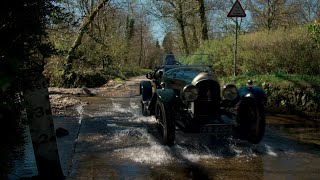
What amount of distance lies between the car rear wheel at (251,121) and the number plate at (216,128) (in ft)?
1.84

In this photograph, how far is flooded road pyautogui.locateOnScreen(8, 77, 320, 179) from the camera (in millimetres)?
5301

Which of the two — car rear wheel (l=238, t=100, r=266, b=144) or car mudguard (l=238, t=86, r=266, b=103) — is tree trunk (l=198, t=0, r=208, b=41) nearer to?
car mudguard (l=238, t=86, r=266, b=103)

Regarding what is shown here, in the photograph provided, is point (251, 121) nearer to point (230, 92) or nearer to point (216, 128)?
point (230, 92)

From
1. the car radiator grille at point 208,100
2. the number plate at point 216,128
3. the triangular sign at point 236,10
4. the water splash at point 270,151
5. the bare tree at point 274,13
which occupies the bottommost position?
the water splash at point 270,151

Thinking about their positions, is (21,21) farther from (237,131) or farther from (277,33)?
(277,33)

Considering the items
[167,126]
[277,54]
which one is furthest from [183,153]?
[277,54]

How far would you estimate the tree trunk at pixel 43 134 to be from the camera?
14.4 feet

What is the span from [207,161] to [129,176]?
4.65 ft

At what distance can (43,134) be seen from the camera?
4.55 m

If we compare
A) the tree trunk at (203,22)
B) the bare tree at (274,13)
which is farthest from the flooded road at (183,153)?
the bare tree at (274,13)

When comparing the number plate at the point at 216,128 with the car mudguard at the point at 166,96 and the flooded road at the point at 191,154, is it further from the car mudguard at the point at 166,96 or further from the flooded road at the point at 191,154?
the car mudguard at the point at 166,96

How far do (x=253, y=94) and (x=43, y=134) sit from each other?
3.95m

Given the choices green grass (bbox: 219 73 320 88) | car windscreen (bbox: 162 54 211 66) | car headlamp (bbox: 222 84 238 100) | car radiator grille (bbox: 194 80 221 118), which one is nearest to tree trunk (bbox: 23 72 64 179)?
car radiator grille (bbox: 194 80 221 118)

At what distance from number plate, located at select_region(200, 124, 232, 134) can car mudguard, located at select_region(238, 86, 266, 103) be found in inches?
34.5
